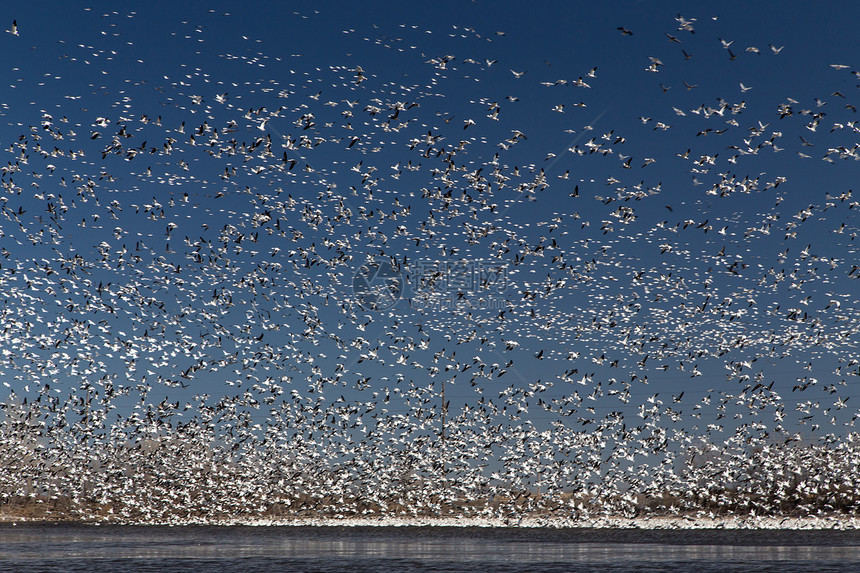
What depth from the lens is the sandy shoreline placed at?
53.4 m

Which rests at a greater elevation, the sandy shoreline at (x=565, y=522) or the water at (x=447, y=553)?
the water at (x=447, y=553)

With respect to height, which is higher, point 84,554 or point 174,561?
point 174,561

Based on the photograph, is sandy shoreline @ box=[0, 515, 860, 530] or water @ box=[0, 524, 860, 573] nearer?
water @ box=[0, 524, 860, 573]

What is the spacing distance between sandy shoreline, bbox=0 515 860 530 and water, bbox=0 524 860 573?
10290 mm

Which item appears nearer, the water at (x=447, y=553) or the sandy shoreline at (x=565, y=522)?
the water at (x=447, y=553)

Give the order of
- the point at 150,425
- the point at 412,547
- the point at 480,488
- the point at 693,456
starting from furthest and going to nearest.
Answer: the point at 693,456 < the point at 480,488 < the point at 150,425 < the point at 412,547

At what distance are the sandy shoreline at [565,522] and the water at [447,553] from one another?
33.8 ft

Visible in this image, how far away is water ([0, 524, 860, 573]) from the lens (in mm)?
24234

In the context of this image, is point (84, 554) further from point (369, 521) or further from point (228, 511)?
point (228, 511)

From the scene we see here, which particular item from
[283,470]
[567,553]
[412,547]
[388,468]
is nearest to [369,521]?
[283,470]

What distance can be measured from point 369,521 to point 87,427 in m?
21.1

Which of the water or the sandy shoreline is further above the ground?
the water

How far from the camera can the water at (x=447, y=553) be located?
24.2 metres

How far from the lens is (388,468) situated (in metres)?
52.7
